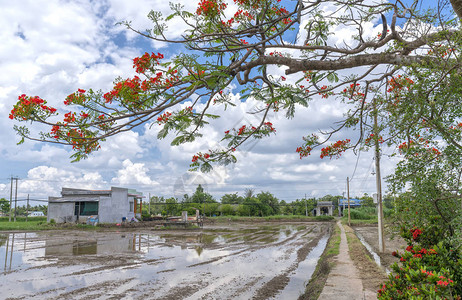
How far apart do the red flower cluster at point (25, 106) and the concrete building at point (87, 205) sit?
2917 cm

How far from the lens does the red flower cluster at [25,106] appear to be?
4293mm

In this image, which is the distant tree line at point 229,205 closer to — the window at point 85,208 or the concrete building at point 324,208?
the concrete building at point 324,208

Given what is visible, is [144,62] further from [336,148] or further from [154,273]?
[154,273]

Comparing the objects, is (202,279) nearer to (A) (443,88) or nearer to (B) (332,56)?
(B) (332,56)

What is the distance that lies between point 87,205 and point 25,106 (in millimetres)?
30597

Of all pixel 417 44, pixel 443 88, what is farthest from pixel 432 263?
pixel 417 44

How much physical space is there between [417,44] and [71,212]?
3344 centimetres

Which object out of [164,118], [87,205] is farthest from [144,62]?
[87,205]

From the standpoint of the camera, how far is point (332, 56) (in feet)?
16.3

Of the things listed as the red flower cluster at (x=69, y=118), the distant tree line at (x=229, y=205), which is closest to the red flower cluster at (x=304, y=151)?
the red flower cluster at (x=69, y=118)

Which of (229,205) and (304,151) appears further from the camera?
(229,205)

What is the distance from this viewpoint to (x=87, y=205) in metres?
32.2

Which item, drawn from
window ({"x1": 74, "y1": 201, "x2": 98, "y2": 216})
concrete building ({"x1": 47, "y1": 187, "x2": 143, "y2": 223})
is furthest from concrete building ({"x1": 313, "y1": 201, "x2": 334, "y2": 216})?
window ({"x1": 74, "y1": 201, "x2": 98, "y2": 216})

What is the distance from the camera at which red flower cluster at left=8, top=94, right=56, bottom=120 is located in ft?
14.1
